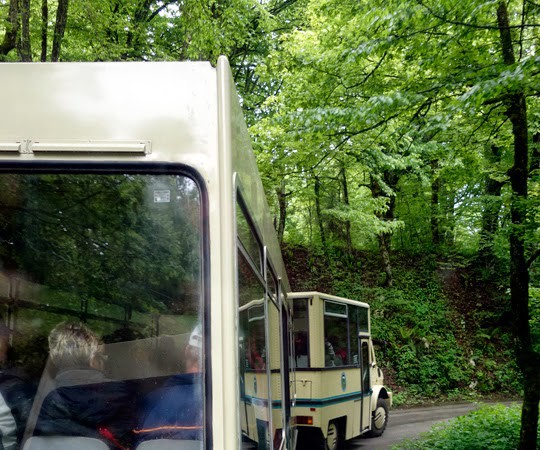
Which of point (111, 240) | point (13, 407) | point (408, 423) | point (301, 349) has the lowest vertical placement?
point (408, 423)

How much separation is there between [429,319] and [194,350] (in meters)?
21.8

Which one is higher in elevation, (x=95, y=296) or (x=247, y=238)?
(x=247, y=238)

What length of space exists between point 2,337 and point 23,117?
2.58 feet

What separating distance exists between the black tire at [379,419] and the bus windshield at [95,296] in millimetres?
12325

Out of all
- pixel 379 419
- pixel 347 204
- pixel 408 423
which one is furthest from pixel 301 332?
pixel 347 204

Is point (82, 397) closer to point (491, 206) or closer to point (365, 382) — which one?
point (491, 206)

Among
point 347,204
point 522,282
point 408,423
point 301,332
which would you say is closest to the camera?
point 522,282

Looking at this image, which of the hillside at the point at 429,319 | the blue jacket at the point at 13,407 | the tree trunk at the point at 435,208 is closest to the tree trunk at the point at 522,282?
the blue jacket at the point at 13,407

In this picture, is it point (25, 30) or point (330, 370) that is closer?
point (25, 30)

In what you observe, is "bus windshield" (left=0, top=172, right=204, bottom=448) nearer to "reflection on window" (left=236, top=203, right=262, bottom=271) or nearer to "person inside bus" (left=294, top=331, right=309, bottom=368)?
"reflection on window" (left=236, top=203, right=262, bottom=271)

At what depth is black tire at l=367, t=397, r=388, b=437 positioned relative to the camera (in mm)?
13445

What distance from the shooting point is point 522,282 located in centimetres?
891

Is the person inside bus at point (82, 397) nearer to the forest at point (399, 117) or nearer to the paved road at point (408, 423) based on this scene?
the forest at point (399, 117)

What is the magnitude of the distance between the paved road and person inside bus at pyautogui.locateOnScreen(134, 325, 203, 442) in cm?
1137
